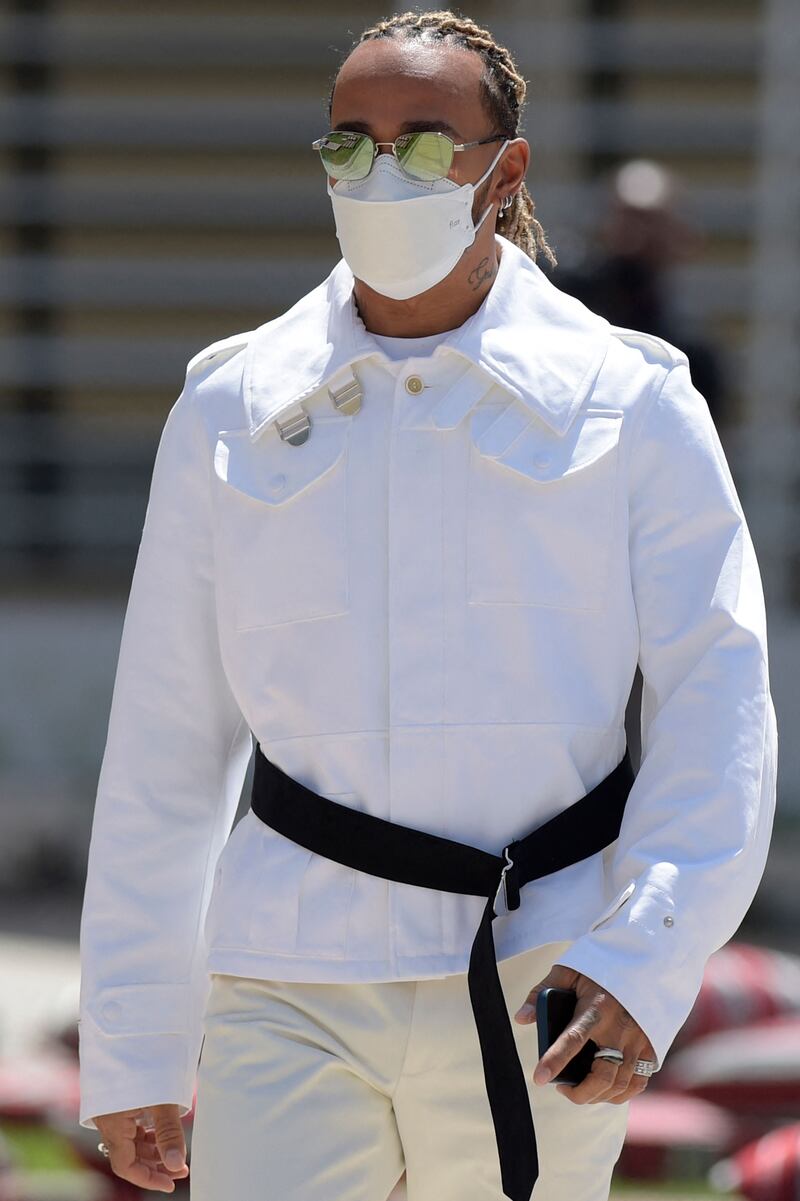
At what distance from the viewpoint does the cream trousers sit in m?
2.05

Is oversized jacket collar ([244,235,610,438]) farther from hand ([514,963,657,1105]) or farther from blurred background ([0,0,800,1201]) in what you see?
blurred background ([0,0,800,1201])

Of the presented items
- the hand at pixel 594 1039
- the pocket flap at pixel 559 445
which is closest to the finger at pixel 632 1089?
the hand at pixel 594 1039

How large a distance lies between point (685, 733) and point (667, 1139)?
2162 millimetres

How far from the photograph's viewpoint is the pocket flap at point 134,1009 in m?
2.21

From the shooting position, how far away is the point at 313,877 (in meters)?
2.10

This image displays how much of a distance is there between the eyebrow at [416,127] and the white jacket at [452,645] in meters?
0.20

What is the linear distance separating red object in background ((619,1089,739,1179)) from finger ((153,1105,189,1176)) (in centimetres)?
186

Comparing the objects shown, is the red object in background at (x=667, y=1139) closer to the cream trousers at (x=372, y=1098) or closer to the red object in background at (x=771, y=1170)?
the red object in background at (x=771, y=1170)

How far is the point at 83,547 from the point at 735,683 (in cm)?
678

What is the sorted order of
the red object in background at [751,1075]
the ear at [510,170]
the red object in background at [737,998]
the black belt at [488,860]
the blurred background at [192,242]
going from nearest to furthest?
the black belt at [488,860]
the ear at [510,170]
the red object in background at [751,1075]
the red object in background at [737,998]
the blurred background at [192,242]

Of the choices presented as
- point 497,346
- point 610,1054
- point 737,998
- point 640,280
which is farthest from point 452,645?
point 640,280

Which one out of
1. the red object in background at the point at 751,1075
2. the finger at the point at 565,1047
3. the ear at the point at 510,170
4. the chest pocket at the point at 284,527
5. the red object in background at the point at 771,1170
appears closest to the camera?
the finger at the point at 565,1047

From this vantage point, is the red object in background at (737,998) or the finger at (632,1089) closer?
the finger at (632,1089)

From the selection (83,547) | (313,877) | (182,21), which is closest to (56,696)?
(83,547)
